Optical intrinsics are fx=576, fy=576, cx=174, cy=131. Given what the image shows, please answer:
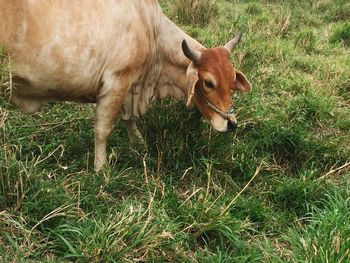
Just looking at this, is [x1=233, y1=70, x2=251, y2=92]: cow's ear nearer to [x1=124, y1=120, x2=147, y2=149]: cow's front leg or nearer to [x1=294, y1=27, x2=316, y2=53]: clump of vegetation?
[x1=124, y1=120, x2=147, y2=149]: cow's front leg

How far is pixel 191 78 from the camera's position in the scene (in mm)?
4418

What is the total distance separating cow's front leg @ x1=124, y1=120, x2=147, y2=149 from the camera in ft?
14.9

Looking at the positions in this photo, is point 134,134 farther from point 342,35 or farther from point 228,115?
point 342,35

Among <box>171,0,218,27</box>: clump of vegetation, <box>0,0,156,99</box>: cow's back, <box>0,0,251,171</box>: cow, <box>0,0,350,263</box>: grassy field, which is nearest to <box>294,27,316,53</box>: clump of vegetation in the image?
<box>0,0,350,263</box>: grassy field

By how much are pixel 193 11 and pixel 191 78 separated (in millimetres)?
3911

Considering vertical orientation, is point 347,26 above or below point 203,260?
below

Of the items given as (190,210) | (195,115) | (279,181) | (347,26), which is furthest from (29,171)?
(347,26)

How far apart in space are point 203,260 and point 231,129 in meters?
1.41

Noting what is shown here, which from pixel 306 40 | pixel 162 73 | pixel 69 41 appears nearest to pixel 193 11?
pixel 306 40

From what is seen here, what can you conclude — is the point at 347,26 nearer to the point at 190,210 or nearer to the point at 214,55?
the point at 214,55

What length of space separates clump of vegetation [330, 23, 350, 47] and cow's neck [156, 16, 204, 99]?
13.0ft

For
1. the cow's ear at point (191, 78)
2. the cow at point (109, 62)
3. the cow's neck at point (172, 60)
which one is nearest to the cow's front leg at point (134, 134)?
the cow at point (109, 62)

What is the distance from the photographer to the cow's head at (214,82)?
4.37m

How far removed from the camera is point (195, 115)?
15.3 feet
